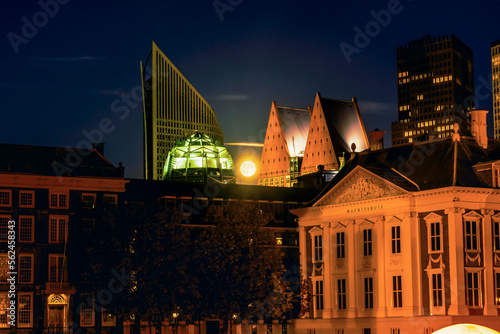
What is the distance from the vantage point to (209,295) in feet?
334

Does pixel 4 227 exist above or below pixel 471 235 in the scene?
above

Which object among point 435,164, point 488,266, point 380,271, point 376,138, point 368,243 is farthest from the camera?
point 376,138

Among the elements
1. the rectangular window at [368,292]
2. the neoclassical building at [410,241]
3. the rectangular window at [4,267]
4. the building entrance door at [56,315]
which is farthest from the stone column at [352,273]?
the rectangular window at [4,267]

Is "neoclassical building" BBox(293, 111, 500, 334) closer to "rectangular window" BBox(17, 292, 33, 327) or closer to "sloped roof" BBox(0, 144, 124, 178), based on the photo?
"sloped roof" BBox(0, 144, 124, 178)

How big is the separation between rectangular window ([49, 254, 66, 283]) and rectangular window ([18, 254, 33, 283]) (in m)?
2.23

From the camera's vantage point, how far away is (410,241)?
9200cm

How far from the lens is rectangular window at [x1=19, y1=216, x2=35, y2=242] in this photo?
375ft

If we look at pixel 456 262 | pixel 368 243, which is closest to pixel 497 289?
pixel 456 262

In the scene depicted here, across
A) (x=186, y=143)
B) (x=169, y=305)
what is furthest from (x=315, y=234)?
(x=186, y=143)

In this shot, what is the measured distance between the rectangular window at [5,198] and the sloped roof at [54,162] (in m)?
2.36

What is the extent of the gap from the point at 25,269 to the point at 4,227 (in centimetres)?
509

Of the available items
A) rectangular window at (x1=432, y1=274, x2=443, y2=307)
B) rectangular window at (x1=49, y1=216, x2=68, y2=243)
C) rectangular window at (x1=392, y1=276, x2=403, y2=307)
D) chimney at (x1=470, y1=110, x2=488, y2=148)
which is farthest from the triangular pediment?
rectangular window at (x1=49, y1=216, x2=68, y2=243)

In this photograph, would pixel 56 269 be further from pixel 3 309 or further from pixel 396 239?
pixel 396 239

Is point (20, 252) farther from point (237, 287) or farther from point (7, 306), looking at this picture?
point (237, 287)
